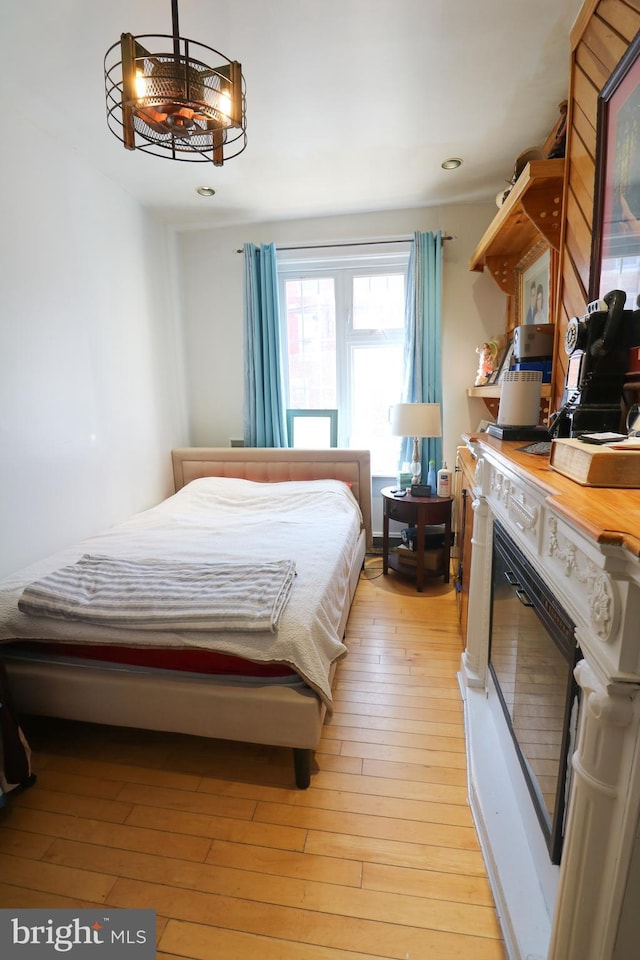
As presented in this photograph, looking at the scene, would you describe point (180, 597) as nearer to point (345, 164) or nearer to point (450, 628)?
point (450, 628)

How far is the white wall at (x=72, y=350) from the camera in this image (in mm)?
2139

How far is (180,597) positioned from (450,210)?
10.4 ft

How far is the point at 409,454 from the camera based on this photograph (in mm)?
3424

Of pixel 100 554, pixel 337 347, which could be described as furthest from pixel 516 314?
pixel 100 554

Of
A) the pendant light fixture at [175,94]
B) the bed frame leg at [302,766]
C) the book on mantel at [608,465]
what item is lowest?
the bed frame leg at [302,766]

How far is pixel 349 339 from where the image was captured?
3525mm

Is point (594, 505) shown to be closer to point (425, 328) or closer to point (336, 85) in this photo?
point (336, 85)

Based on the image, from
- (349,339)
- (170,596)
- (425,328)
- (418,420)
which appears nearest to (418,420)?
(418,420)

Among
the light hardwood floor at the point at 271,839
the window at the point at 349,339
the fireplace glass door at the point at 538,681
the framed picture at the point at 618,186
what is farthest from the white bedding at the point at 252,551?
the framed picture at the point at 618,186

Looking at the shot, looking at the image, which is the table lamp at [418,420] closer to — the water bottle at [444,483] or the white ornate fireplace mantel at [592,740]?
the water bottle at [444,483]

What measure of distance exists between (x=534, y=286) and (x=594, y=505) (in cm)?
221

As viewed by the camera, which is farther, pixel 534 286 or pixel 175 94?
pixel 534 286

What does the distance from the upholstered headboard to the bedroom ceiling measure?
5.80 ft

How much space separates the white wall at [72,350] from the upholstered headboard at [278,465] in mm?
289
